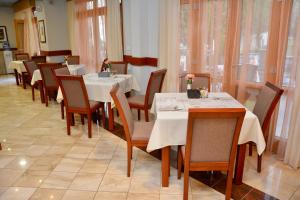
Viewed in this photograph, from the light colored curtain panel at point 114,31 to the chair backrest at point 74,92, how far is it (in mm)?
2398

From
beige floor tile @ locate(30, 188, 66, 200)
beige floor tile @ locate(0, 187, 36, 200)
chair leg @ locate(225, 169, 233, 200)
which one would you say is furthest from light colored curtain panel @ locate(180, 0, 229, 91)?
beige floor tile @ locate(0, 187, 36, 200)

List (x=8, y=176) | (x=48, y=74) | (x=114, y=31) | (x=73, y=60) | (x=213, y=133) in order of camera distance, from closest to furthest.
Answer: (x=213, y=133) < (x=8, y=176) < (x=48, y=74) < (x=114, y=31) < (x=73, y=60)

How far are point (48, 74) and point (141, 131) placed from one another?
3.13 m

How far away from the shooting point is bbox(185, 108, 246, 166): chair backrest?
166 centimetres

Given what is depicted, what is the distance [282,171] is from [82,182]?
2146mm

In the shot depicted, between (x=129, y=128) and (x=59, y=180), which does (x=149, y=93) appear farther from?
(x=59, y=180)

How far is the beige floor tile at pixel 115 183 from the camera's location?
2309 millimetres

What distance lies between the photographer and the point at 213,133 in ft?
5.88

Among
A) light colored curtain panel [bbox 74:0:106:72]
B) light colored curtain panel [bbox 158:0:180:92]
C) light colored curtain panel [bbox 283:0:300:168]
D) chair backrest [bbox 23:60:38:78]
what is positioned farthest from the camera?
light colored curtain panel [bbox 74:0:106:72]

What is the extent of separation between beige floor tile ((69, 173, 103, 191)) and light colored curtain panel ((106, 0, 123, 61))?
138 inches

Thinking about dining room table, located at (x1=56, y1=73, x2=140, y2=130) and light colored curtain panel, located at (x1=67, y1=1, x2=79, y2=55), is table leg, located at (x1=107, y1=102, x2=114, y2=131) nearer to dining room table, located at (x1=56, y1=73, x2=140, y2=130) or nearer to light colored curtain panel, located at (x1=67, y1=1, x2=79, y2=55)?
dining room table, located at (x1=56, y1=73, x2=140, y2=130)

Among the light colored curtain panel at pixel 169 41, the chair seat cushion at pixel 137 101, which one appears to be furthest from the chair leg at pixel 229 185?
the light colored curtain panel at pixel 169 41

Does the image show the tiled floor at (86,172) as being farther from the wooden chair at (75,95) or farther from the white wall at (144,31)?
the white wall at (144,31)

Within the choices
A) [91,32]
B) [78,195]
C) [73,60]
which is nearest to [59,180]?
[78,195]
